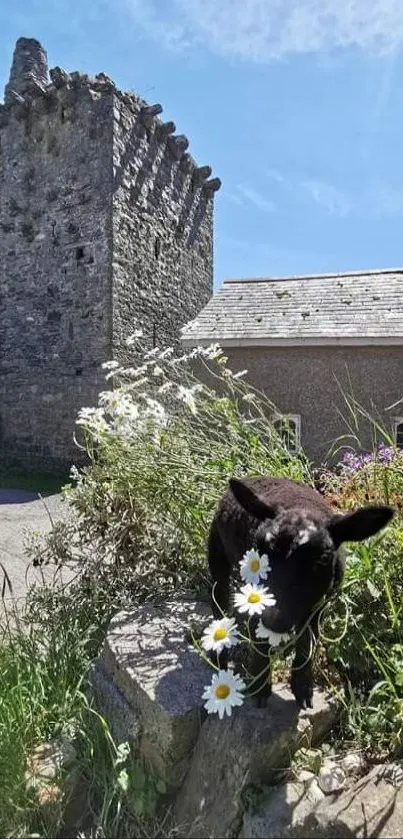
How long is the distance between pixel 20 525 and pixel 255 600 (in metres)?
6.99

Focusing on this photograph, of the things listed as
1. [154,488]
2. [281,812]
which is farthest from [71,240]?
[281,812]

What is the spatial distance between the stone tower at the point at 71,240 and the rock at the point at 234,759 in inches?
455

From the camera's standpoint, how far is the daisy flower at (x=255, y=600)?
1665 mm

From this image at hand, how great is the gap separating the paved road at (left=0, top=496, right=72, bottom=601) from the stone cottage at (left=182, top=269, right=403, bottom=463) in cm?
418

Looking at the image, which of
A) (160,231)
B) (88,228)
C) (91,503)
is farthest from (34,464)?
(91,503)

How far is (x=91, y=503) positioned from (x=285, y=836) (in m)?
2.01

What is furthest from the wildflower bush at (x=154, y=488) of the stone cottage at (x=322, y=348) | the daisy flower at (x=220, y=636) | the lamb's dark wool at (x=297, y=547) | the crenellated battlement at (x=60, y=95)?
the crenellated battlement at (x=60, y=95)

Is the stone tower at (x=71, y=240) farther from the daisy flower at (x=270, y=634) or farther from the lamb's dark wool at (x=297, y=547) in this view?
the daisy flower at (x=270, y=634)

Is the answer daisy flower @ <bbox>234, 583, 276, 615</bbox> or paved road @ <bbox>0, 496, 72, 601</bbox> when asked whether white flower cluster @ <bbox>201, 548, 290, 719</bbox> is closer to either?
daisy flower @ <bbox>234, 583, 276, 615</bbox>

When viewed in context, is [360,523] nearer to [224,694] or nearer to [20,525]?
[224,694]

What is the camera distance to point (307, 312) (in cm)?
1071

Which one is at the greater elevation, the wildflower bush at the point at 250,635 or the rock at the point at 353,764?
the wildflower bush at the point at 250,635

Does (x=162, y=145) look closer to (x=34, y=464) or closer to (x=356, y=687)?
(x=34, y=464)

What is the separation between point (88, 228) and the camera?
1331 centimetres
